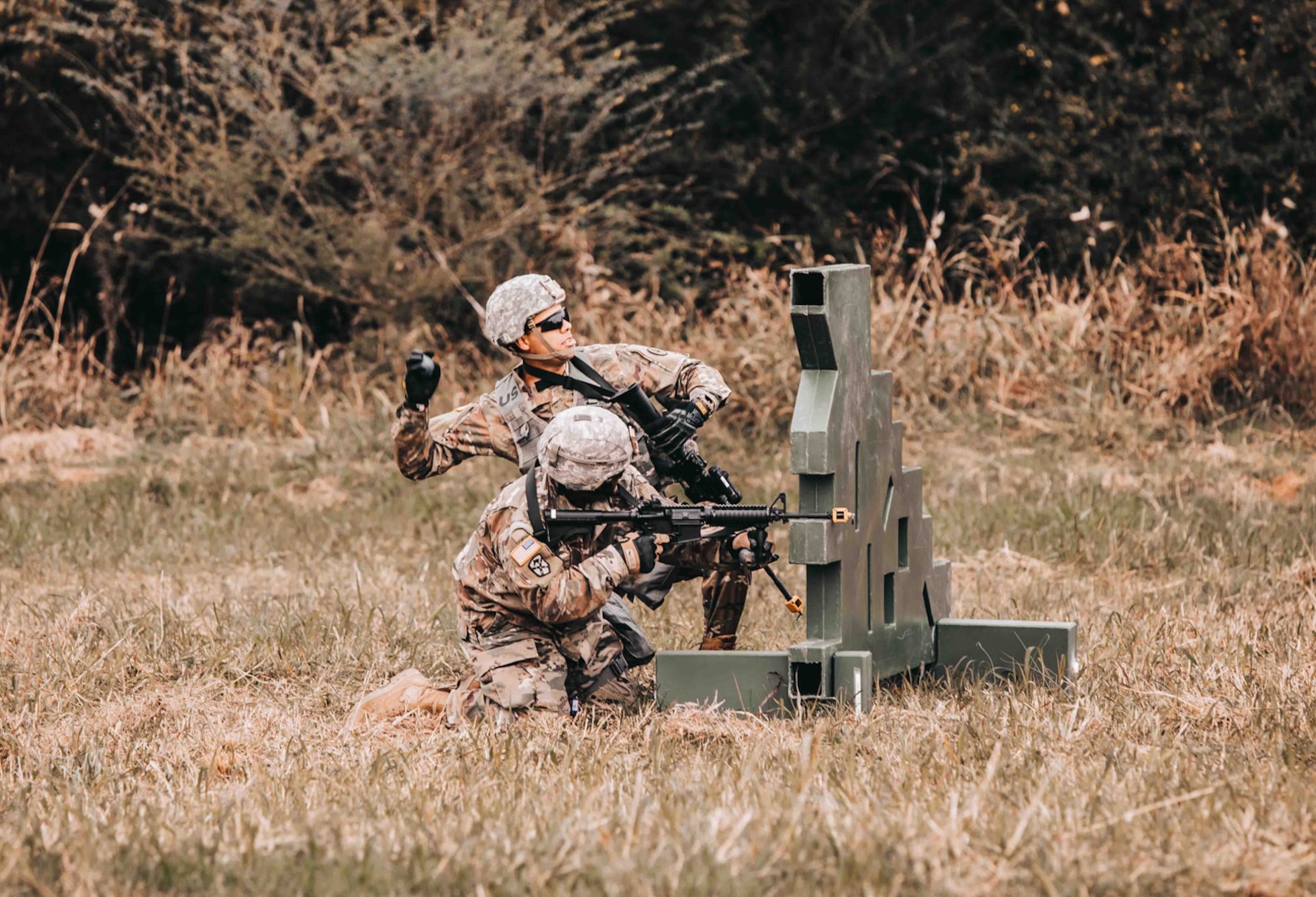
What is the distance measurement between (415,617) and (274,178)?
6.97 m

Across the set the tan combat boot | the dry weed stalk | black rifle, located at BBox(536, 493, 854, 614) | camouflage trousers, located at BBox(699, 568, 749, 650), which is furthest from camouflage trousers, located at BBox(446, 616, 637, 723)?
the dry weed stalk

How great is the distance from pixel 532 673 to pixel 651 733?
49cm

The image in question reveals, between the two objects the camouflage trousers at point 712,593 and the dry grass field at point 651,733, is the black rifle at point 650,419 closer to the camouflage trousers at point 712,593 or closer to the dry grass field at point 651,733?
the camouflage trousers at point 712,593

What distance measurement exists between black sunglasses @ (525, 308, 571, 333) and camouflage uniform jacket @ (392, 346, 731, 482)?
21cm

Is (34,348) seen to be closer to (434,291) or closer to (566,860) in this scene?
(434,291)

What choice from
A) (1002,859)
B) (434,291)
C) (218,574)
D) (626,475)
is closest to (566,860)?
(1002,859)

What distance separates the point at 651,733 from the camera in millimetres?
5062

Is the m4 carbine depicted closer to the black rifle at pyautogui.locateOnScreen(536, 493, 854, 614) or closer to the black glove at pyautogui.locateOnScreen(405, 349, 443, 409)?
the black rifle at pyautogui.locateOnScreen(536, 493, 854, 614)

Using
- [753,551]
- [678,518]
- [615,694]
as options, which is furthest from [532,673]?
[753,551]

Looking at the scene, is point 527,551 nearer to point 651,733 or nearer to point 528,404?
point 651,733

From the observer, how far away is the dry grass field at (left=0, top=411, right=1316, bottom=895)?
365 cm

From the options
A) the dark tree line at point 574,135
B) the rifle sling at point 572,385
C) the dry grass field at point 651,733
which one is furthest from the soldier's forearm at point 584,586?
the dark tree line at point 574,135

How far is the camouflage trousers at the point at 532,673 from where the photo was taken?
5.31 meters

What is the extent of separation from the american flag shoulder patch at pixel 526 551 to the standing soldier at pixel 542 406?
0.55 meters
